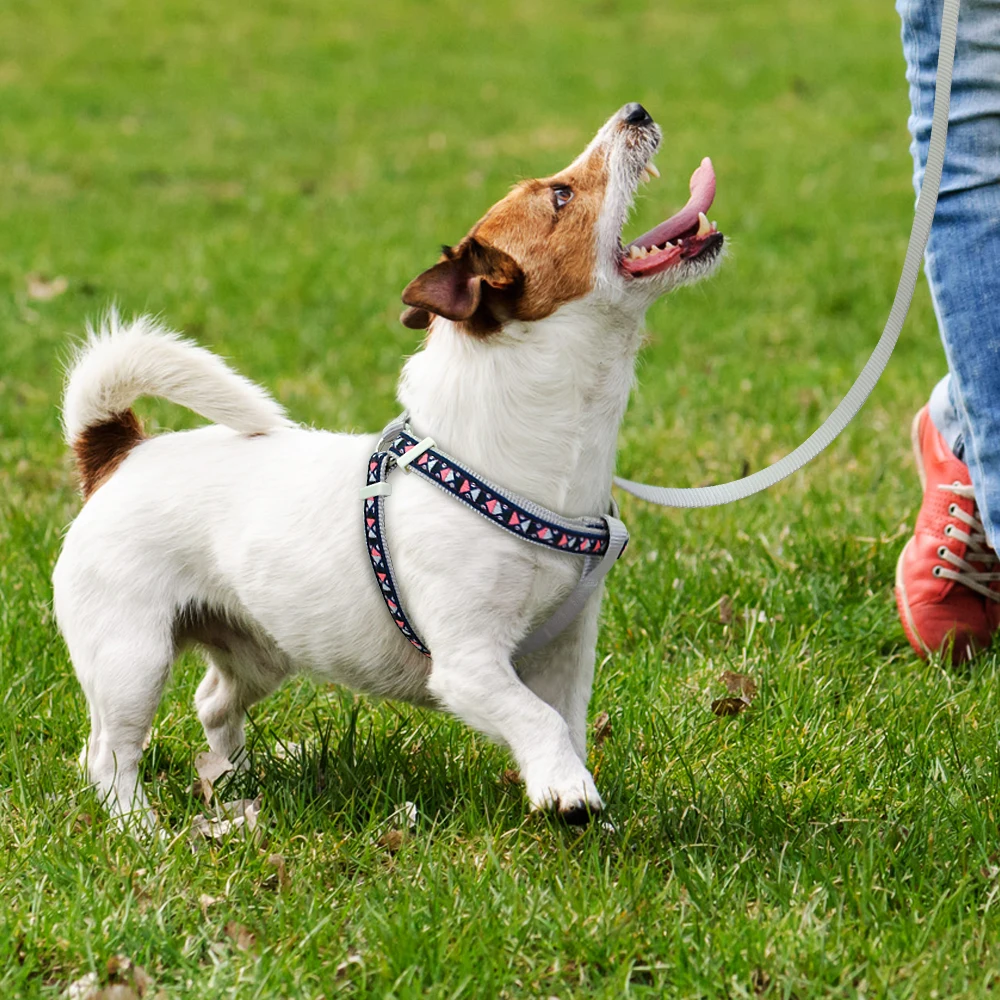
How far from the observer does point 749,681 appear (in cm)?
347

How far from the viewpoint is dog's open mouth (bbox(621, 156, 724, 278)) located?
9.11 ft

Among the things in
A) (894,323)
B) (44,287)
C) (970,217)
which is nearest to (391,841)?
(894,323)

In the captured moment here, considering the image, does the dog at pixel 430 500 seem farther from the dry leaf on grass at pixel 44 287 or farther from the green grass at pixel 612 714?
the dry leaf on grass at pixel 44 287

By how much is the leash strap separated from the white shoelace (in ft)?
3.01

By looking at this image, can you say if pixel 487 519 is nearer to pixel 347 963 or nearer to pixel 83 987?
pixel 347 963

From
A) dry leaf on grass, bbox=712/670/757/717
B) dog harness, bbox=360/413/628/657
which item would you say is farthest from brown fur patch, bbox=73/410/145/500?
dry leaf on grass, bbox=712/670/757/717

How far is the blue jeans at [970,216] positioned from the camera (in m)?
2.74

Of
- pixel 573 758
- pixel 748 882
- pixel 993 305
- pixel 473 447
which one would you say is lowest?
pixel 748 882

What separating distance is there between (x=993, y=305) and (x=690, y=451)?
98.9 inches

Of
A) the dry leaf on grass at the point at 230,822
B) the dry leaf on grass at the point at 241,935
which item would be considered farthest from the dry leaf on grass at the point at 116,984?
the dry leaf on grass at the point at 230,822

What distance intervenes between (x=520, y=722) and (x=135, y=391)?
3.94 feet

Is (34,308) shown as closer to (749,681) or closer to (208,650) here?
(208,650)

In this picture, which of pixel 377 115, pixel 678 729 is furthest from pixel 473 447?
pixel 377 115

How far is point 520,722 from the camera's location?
8.56ft
